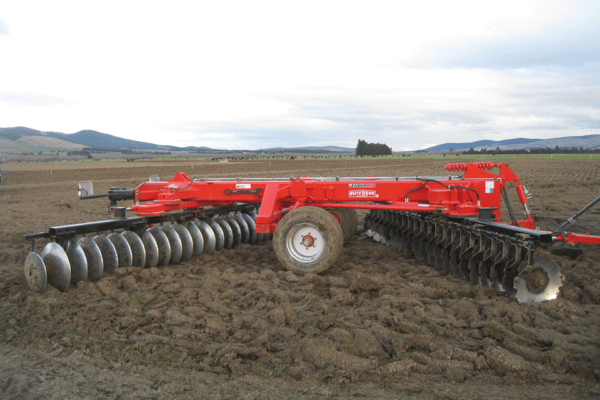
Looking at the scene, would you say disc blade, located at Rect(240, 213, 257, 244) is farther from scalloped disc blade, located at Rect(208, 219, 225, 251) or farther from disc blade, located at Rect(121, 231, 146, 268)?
disc blade, located at Rect(121, 231, 146, 268)

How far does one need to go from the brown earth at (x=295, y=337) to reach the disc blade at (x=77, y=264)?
0.21m

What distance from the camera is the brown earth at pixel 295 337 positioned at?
3.31 m

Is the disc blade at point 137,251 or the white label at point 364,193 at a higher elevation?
the white label at point 364,193

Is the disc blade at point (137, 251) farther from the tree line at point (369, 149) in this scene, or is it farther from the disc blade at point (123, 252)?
the tree line at point (369, 149)

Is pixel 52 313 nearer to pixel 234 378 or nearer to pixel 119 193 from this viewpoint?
pixel 234 378

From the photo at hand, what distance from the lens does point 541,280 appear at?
4898 millimetres

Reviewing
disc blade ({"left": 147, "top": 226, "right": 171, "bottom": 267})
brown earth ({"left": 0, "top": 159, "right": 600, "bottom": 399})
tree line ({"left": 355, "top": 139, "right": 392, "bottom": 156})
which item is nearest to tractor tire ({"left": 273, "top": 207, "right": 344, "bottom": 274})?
brown earth ({"left": 0, "top": 159, "right": 600, "bottom": 399})

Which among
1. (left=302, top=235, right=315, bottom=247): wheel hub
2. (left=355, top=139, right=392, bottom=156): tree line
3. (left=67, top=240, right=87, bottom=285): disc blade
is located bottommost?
(left=67, top=240, right=87, bottom=285): disc blade

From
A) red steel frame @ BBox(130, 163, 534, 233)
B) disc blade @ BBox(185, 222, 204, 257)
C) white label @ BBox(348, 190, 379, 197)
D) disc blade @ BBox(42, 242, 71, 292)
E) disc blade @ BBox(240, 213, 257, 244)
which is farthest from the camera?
disc blade @ BBox(240, 213, 257, 244)

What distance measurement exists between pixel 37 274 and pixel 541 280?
5.71 m

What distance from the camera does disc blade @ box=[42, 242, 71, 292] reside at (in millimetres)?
5285

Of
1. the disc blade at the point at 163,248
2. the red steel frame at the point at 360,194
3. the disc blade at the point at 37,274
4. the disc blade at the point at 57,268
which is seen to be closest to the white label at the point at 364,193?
the red steel frame at the point at 360,194

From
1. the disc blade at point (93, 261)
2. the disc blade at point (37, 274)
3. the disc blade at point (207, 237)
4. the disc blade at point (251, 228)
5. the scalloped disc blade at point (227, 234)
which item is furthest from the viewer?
the disc blade at point (251, 228)

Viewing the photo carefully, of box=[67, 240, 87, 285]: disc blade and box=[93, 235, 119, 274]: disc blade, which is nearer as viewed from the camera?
box=[67, 240, 87, 285]: disc blade
